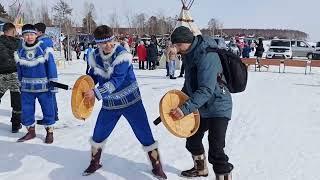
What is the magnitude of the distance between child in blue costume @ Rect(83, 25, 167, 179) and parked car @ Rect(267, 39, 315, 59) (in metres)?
→ 26.3

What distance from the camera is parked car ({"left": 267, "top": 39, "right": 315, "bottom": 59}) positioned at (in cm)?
3028

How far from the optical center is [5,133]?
7434 mm

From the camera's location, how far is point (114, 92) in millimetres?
4992

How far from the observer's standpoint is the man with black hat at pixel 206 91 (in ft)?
13.3

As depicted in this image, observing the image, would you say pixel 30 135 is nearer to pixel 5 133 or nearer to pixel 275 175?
pixel 5 133

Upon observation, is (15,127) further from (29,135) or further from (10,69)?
(10,69)

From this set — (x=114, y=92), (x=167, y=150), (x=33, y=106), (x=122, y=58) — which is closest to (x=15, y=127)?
(x=33, y=106)

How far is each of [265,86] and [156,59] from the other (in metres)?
9.46

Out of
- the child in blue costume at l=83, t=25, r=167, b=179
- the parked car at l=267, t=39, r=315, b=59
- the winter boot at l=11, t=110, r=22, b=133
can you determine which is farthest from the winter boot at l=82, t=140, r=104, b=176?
the parked car at l=267, t=39, r=315, b=59

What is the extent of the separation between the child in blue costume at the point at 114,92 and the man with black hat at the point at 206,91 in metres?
0.66

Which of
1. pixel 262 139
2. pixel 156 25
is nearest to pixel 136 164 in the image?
pixel 262 139

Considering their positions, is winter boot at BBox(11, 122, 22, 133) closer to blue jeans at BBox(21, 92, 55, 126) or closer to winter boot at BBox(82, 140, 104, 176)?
blue jeans at BBox(21, 92, 55, 126)

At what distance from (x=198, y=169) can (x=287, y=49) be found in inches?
1054

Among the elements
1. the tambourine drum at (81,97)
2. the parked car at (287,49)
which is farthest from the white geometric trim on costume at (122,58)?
the parked car at (287,49)
